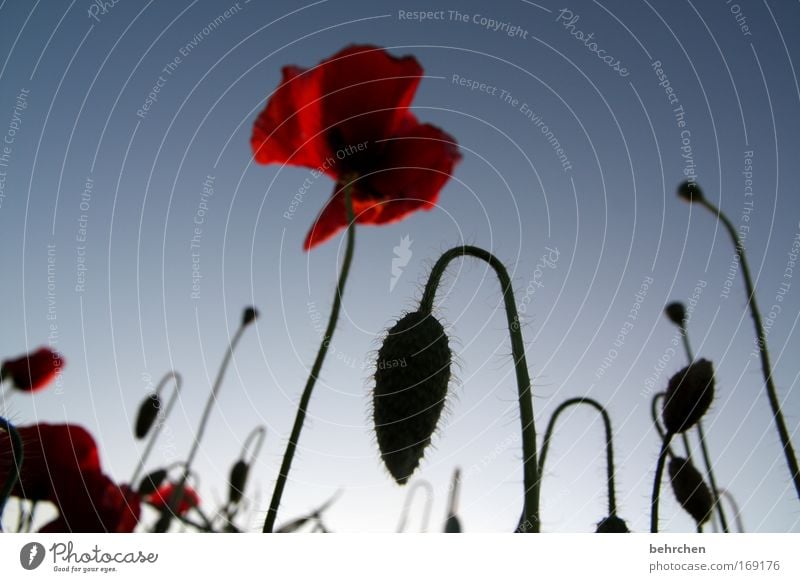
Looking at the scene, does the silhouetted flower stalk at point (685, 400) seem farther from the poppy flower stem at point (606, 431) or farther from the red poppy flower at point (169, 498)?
the red poppy flower at point (169, 498)

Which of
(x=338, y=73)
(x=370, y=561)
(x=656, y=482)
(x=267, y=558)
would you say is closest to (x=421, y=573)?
(x=370, y=561)

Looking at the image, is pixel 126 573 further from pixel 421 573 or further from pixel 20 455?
pixel 421 573

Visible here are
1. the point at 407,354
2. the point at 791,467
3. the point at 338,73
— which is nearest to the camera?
the point at 407,354

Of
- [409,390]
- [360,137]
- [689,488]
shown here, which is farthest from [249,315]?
[689,488]

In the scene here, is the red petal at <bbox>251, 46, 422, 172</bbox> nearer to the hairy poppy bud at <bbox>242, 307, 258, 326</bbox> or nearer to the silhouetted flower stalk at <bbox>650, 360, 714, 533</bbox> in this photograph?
the hairy poppy bud at <bbox>242, 307, 258, 326</bbox>

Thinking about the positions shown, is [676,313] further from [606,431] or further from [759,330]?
[606,431]

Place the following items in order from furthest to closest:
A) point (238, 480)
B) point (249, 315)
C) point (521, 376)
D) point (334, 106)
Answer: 1. point (249, 315)
2. point (238, 480)
3. point (334, 106)
4. point (521, 376)

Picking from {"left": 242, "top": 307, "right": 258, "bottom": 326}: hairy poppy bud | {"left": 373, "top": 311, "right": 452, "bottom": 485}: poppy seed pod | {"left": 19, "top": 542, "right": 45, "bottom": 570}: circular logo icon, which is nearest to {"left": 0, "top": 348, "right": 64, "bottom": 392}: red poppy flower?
{"left": 242, "top": 307, "right": 258, "bottom": 326}: hairy poppy bud
